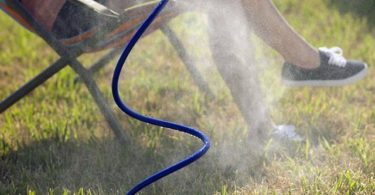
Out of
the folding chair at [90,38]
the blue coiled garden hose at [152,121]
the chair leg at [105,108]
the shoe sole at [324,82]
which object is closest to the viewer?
the blue coiled garden hose at [152,121]

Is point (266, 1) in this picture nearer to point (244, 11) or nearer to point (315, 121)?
point (244, 11)

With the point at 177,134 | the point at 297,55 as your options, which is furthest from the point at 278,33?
the point at 177,134

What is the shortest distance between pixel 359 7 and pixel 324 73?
1.73 m

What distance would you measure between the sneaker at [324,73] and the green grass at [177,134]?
21 cm

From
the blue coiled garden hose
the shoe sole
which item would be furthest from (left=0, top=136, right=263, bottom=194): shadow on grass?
the shoe sole

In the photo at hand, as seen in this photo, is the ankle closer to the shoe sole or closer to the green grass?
the shoe sole

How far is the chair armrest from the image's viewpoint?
2529 mm

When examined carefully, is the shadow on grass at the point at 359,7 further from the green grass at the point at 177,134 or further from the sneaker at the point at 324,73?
the sneaker at the point at 324,73

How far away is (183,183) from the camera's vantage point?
8.28 ft

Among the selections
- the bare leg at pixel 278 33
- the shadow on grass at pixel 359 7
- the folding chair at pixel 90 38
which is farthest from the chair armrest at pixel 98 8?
the shadow on grass at pixel 359 7

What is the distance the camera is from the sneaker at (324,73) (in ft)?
9.50

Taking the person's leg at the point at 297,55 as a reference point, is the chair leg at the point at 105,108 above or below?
below

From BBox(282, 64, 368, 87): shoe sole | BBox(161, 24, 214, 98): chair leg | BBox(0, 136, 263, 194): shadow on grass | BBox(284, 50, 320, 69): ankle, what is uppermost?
BBox(284, 50, 320, 69): ankle

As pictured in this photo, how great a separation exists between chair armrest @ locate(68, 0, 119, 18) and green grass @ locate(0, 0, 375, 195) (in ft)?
1.93
